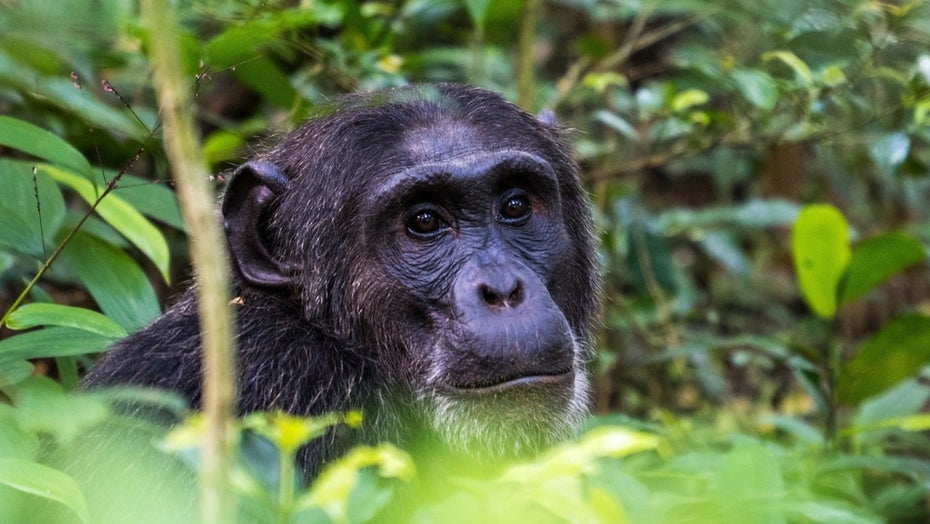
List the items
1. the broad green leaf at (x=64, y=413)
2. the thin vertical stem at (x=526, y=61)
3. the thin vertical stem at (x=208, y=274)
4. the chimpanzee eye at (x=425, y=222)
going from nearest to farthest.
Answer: the thin vertical stem at (x=208, y=274)
the broad green leaf at (x=64, y=413)
the chimpanzee eye at (x=425, y=222)
the thin vertical stem at (x=526, y=61)

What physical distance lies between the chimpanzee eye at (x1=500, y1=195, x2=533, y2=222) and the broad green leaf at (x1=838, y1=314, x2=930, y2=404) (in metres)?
2.73

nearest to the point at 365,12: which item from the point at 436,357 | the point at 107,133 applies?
the point at 107,133

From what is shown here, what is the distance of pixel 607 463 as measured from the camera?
145 inches

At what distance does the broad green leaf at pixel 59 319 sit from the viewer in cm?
395

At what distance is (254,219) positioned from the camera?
526 cm

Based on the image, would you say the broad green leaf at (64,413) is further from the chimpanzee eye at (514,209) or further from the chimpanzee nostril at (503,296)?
the chimpanzee eye at (514,209)

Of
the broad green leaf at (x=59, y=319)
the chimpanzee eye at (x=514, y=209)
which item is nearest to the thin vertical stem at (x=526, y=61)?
the chimpanzee eye at (x=514, y=209)

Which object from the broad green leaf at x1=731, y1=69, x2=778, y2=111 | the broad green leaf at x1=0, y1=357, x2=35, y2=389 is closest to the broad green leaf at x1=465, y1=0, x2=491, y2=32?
the broad green leaf at x1=731, y1=69, x2=778, y2=111

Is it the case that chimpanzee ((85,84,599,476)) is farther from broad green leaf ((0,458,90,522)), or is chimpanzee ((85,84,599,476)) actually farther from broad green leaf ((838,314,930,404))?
broad green leaf ((838,314,930,404))

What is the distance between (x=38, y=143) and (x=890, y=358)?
4930 millimetres

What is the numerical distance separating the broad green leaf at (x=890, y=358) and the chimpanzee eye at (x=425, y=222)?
3.12 metres

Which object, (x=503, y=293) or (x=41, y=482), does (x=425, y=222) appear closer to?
(x=503, y=293)

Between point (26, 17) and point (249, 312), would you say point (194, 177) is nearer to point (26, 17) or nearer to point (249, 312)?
point (26, 17)

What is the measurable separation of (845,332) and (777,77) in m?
5.27
